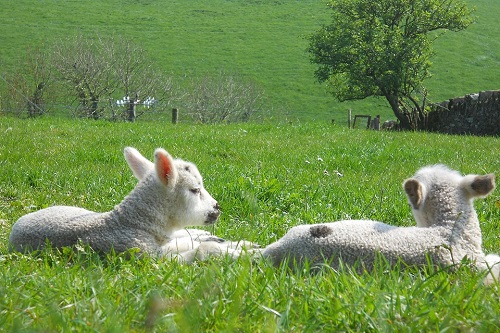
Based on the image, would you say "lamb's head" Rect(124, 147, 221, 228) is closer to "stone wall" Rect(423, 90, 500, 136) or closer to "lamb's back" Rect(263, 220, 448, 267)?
"lamb's back" Rect(263, 220, 448, 267)

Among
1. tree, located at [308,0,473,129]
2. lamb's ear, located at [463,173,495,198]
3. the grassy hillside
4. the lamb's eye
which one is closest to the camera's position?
lamb's ear, located at [463,173,495,198]

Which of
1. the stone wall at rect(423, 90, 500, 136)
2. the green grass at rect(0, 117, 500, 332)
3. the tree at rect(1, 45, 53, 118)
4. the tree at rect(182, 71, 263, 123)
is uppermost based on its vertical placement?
the green grass at rect(0, 117, 500, 332)

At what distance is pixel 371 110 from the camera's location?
177 ft

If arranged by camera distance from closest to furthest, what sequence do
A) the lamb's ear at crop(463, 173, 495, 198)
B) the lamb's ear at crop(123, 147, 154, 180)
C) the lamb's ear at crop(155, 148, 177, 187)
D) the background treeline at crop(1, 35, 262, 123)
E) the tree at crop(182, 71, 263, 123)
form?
the lamb's ear at crop(463, 173, 495, 198) → the lamb's ear at crop(155, 148, 177, 187) → the lamb's ear at crop(123, 147, 154, 180) → the background treeline at crop(1, 35, 262, 123) → the tree at crop(182, 71, 263, 123)

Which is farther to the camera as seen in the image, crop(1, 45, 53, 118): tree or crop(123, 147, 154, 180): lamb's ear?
crop(1, 45, 53, 118): tree

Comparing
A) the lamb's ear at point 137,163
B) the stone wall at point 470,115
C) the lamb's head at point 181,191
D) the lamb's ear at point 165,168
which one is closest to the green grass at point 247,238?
the lamb's head at point 181,191

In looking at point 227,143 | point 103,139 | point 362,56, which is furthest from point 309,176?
point 362,56

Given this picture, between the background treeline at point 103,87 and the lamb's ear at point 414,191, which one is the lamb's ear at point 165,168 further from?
the background treeline at point 103,87

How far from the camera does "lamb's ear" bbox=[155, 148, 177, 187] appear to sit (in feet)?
15.7

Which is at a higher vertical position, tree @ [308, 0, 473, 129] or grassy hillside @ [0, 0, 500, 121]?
tree @ [308, 0, 473, 129]

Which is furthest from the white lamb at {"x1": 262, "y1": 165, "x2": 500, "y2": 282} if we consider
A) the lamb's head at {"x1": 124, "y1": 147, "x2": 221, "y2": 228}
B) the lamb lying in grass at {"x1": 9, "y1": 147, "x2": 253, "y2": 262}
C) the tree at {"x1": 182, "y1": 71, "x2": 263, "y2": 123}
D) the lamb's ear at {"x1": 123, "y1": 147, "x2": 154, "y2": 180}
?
the tree at {"x1": 182, "y1": 71, "x2": 263, "y2": 123}

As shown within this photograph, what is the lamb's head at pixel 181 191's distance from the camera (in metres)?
4.85

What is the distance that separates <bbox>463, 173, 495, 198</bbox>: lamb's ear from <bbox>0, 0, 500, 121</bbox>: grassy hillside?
45299 millimetres

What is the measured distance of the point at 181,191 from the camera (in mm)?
5039
